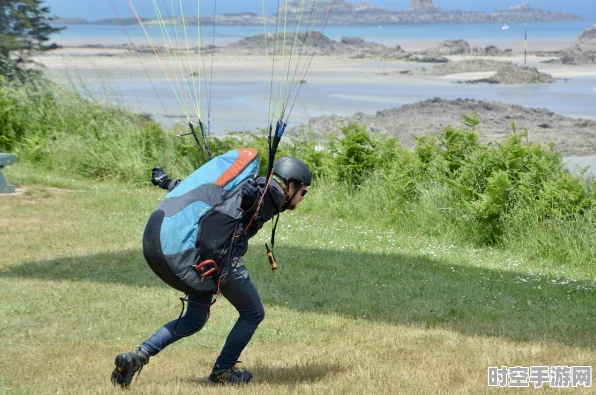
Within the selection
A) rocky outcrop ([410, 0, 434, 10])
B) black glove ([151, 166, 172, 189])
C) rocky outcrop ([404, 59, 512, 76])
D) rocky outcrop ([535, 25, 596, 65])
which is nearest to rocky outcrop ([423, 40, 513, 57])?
rocky outcrop ([535, 25, 596, 65])

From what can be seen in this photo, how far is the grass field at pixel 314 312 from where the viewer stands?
6.62 meters

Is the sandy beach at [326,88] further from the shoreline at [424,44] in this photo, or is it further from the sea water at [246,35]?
the shoreline at [424,44]

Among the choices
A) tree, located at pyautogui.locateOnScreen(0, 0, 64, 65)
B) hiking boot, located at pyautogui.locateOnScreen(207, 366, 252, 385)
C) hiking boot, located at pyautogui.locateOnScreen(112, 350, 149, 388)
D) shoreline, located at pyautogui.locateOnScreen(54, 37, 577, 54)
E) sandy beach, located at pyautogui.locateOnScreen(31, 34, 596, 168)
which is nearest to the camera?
hiking boot, located at pyautogui.locateOnScreen(112, 350, 149, 388)

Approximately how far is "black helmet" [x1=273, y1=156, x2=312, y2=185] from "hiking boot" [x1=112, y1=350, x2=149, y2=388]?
1.53 meters

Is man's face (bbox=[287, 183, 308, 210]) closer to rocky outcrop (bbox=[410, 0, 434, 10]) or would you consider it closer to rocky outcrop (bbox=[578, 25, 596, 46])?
rocky outcrop (bbox=[578, 25, 596, 46])

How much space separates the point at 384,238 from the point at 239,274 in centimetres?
585

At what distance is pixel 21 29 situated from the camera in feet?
69.6

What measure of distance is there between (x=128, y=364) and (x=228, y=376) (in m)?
0.82

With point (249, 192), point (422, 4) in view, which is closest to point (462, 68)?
point (249, 192)

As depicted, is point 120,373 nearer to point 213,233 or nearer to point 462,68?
point 213,233

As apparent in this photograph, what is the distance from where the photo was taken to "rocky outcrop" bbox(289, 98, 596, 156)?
18531 mm

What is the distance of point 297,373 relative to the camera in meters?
6.70

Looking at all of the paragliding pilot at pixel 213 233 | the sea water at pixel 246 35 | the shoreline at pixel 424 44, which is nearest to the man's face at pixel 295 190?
the paragliding pilot at pixel 213 233

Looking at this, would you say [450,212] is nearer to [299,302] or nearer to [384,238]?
[384,238]
